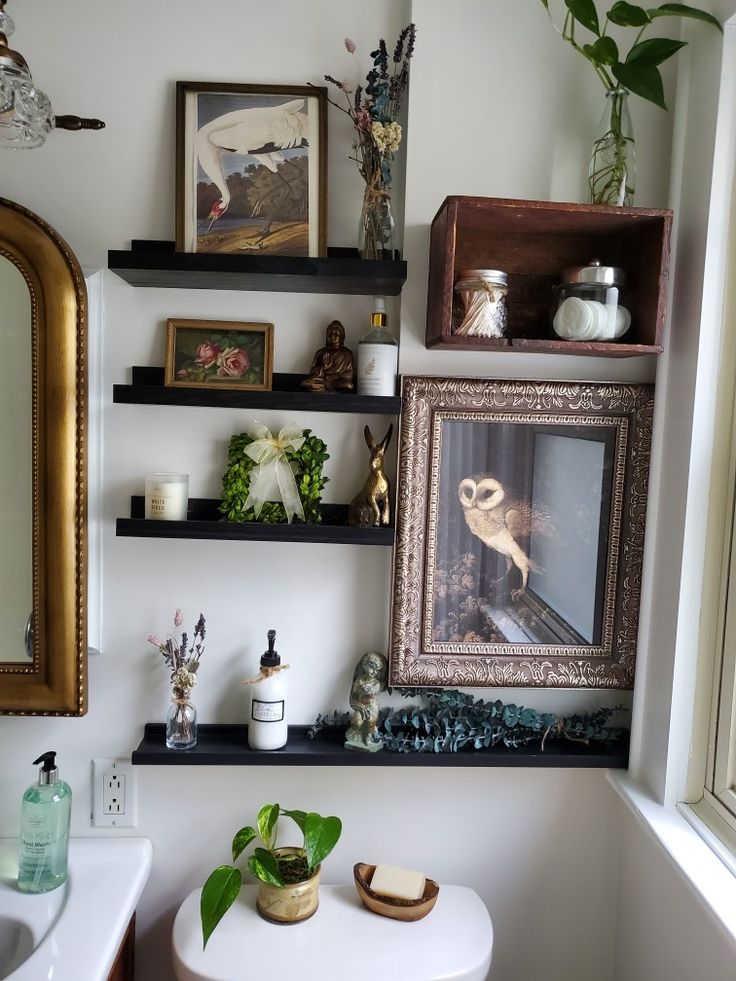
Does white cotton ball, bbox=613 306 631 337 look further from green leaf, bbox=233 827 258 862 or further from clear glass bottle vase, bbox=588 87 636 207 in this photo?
green leaf, bbox=233 827 258 862

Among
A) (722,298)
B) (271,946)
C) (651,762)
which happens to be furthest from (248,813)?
(722,298)

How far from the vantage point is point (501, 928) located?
4.82 ft

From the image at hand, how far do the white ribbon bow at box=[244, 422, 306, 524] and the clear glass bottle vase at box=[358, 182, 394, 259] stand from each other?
33cm

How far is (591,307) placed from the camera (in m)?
1.23

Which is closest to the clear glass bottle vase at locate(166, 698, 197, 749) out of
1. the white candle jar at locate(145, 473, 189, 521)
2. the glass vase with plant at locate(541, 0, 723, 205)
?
the white candle jar at locate(145, 473, 189, 521)

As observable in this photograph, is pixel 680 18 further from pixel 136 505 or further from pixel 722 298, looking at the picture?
pixel 136 505

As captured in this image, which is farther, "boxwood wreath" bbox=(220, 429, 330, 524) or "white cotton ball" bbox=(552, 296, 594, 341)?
"boxwood wreath" bbox=(220, 429, 330, 524)

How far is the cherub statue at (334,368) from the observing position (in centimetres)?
133

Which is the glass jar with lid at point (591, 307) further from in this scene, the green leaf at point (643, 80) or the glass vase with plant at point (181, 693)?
the glass vase with plant at point (181, 693)

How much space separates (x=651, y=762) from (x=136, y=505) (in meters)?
1.01

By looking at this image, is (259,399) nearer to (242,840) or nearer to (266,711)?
(266,711)

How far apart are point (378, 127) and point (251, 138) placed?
0.23 m

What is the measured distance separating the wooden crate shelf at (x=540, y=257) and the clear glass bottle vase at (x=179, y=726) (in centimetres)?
76

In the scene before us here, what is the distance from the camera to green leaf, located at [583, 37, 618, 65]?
1230 mm
